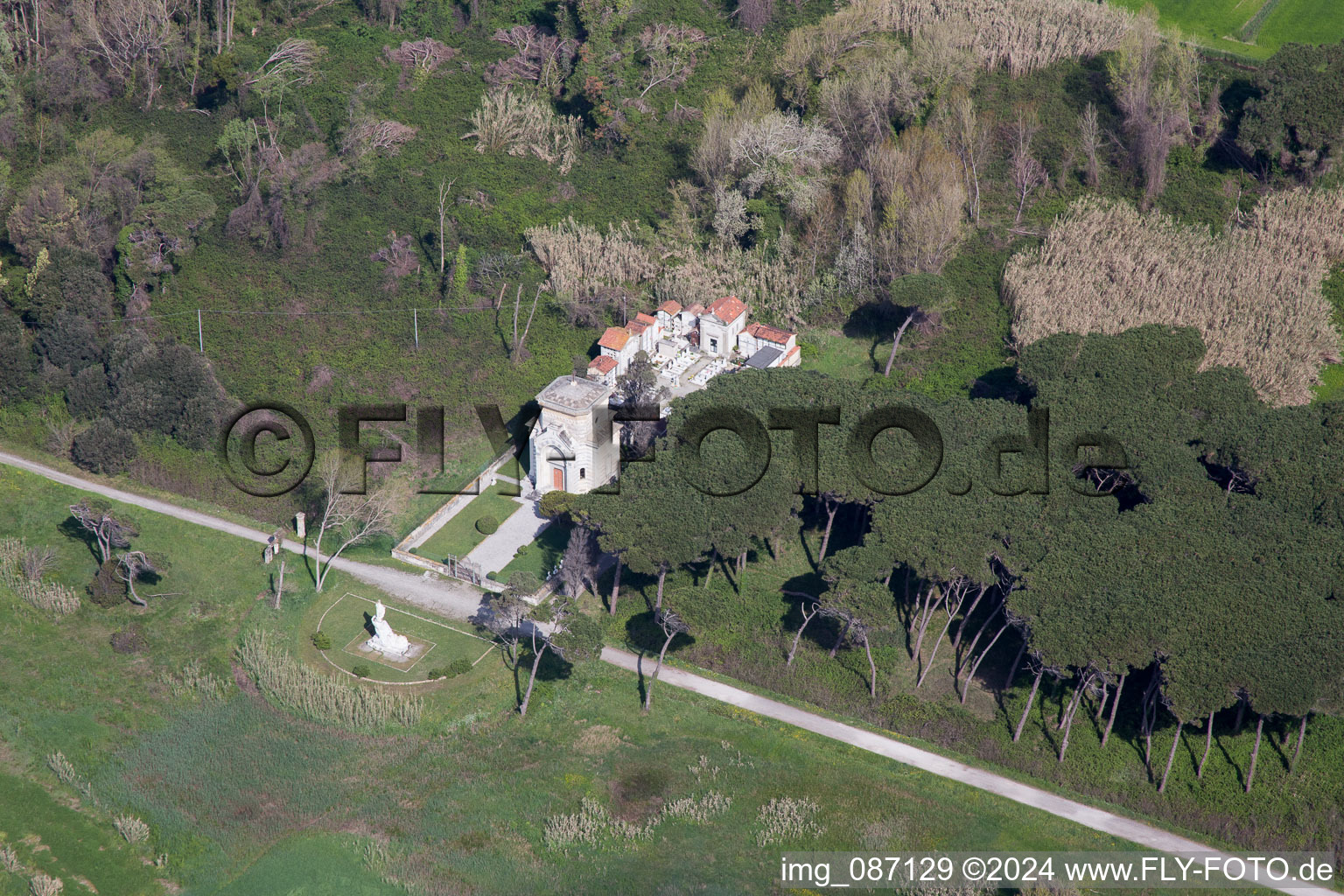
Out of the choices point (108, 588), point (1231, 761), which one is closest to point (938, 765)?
point (1231, 761)

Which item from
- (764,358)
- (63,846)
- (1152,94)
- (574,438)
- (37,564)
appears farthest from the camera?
(1152,94)

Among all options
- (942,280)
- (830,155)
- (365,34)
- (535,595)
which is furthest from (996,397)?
(365,34)

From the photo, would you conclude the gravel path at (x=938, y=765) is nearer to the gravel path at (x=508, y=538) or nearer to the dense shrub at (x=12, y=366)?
the gravel path at (x=508, y=538)

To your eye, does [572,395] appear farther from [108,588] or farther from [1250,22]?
[1250,22]

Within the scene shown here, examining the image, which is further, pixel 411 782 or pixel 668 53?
pixel 668 53

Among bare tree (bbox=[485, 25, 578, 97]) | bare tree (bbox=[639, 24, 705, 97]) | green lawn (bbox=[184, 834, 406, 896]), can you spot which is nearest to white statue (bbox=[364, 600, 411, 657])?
green lawn (bbox=[184, 834, 406, 896])

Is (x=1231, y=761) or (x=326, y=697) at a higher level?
(x=326, y=697)
